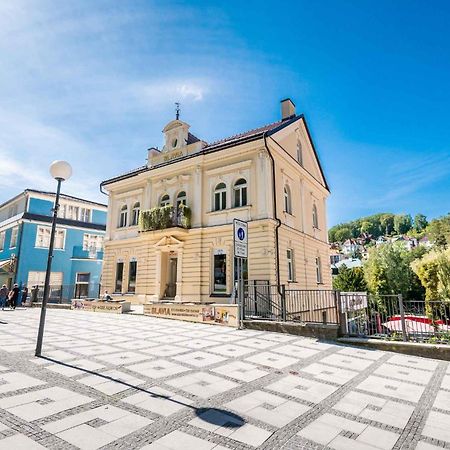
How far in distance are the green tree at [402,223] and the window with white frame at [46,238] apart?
15046 centimetres

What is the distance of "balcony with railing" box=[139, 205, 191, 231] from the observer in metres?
17.9

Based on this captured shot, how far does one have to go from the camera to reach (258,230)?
15.7 metres

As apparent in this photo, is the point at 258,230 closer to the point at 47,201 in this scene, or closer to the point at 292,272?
the point at 292,272

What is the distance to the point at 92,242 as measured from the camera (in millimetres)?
31984

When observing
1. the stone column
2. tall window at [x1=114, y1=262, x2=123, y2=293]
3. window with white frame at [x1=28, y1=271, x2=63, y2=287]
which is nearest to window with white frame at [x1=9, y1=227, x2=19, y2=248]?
window with white frame at [x1=28, y1=271, x2=63, y2=287]

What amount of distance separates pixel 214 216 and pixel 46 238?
66.1 feet

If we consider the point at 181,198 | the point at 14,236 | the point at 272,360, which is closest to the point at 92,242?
the point at 14,236

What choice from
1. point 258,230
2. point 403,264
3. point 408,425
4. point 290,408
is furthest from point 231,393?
point 403,264

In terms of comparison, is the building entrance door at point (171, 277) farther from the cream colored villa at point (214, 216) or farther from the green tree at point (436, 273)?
the green tree at point (436, 273)

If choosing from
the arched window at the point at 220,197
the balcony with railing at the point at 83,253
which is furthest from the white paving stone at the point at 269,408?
the balcony with railing at the point at 83,253

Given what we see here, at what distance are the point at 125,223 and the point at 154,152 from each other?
18.1 feet

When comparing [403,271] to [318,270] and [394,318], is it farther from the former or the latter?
[394,318]

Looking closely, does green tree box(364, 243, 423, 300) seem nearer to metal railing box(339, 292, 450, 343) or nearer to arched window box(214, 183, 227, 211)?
arched window box(214, 183, 227, 211)

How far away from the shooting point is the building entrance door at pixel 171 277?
741 inches
